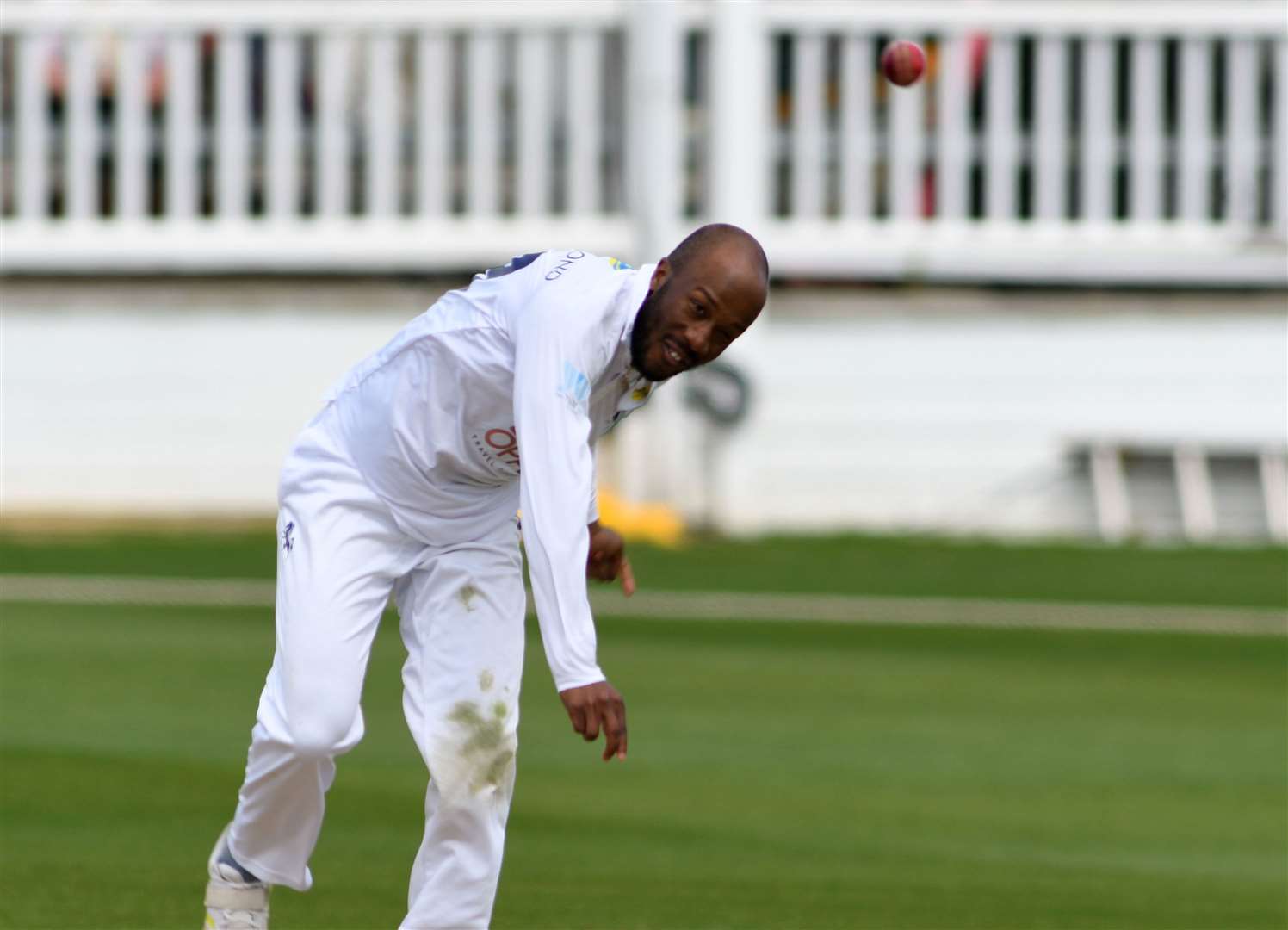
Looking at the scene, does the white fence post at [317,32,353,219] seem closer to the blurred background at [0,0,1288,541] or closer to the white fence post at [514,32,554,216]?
the blurred background at [0,0,1288,541]

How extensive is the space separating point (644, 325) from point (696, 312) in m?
0.11

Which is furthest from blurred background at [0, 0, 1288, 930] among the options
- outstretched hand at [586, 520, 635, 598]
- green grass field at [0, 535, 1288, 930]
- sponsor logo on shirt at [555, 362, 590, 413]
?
sponsor logo on shirt at [555, 362, 590, 413]

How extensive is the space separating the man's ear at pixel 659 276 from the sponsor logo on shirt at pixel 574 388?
0.24m

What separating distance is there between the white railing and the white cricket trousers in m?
9.55

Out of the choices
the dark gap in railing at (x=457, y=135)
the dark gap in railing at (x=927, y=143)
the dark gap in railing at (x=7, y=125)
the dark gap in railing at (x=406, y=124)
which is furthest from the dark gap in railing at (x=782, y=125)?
the dark gap in railing at (x=7, y=125)

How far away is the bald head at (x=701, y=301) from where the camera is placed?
4.75 meters

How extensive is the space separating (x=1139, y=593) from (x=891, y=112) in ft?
12.3

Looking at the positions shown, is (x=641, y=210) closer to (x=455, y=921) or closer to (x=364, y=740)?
(x=364, y=740)

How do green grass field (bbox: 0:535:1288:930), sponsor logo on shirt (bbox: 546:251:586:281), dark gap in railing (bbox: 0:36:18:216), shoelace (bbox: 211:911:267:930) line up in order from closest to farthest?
sponsor logo on shirt (bbox: 546:251:586:281) < shoelace (bbox: 211:911:267:930) < green grass field (bbox: 0:535:1288:930) < dark gap in railing (bbox: 0:36:18:216)

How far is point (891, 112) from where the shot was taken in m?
15.2

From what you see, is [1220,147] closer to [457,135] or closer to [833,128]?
[833,128]

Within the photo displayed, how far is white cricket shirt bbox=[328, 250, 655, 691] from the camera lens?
4.64m

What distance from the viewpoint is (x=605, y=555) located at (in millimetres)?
5605

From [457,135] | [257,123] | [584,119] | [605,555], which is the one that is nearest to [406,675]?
[605,555]
